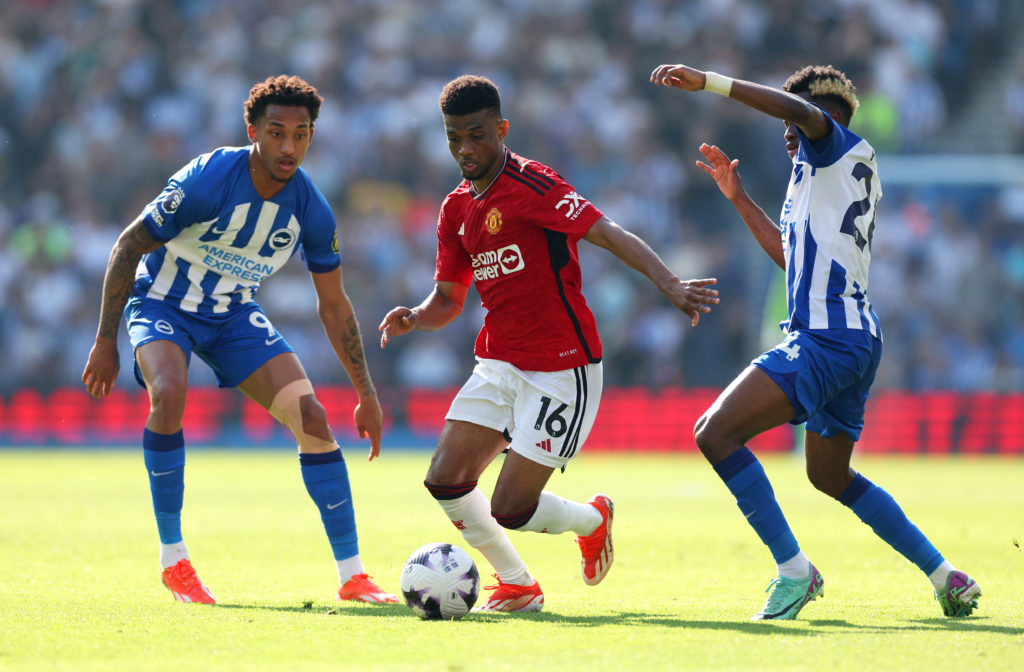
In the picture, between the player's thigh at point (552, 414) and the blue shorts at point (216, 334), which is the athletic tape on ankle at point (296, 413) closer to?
the blue shorts at point (216, 334)

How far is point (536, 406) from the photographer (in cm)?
620

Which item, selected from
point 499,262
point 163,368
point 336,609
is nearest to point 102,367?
point 163,368

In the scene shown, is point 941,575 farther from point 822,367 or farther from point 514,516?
point 514,516

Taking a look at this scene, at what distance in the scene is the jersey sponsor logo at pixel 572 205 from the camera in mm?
6039

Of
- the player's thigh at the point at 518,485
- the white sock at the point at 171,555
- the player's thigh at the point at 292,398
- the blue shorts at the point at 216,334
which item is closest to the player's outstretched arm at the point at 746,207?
the player's thigh at the point at 518,485

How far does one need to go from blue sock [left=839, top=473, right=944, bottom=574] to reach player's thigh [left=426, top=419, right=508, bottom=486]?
178 cm

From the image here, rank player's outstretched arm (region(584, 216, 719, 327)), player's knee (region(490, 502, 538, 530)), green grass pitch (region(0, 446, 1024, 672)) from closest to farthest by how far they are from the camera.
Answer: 1. green grass pitch (region(0, 446, 1024, 672))
2. player's outstretched arm (region(584, 216, 719, 327))
3. player's knee (region(490, 502, 538, 530))

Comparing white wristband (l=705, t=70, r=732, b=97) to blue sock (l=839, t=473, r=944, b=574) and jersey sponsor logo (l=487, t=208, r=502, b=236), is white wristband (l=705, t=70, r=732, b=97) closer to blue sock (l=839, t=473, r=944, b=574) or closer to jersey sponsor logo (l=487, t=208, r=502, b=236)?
jersey sponsor logo (l=487, t=208, r=502, b=236)

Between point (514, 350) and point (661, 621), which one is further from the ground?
point (514, 350)

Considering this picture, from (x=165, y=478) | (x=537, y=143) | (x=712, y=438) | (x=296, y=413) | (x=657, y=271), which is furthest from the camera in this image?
(x=537, y=143)

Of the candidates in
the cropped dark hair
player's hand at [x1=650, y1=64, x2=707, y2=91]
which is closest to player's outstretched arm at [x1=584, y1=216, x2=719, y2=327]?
player's hand at [x1=650, y1=64, x2=707, y2=91]

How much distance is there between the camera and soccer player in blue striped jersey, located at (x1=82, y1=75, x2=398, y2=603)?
6512 mm

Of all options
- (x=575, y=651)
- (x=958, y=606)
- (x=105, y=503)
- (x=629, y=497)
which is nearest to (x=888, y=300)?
(x=629, y=497)

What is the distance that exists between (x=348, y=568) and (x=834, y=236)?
2985 millimetres
